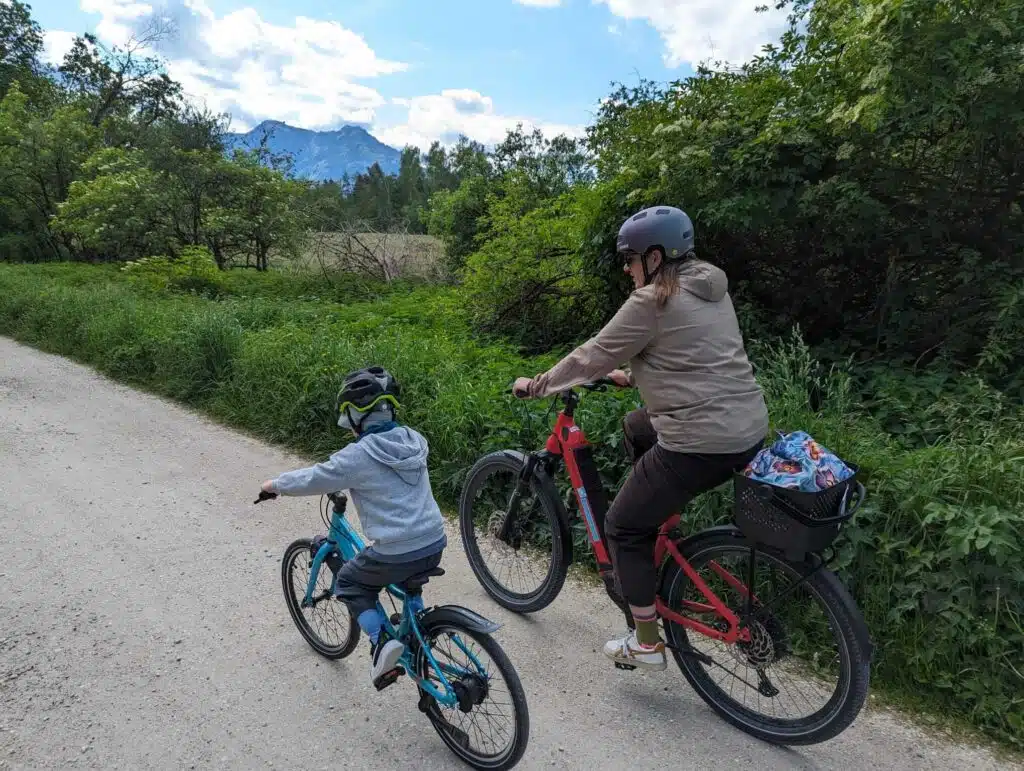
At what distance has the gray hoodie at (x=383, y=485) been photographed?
2.46m

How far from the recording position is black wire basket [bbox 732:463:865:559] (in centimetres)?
228

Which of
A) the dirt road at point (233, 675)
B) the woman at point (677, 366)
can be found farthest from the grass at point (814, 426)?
the woman at point (677, 366)

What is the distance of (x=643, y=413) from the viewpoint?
Answer: 10.1 feet

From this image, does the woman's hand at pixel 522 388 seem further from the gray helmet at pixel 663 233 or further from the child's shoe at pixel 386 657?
the child's shoe at pixel 386 657

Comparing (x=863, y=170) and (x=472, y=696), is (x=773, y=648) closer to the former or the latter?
(x=472, y=696)

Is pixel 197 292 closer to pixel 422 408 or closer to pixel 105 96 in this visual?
pixel 422 408

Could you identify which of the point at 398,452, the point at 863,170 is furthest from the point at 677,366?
the point at 863,170

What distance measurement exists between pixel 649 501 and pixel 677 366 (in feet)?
1.96

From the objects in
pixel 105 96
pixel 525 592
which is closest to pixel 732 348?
pixel 525 592

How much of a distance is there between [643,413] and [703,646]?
1.17m

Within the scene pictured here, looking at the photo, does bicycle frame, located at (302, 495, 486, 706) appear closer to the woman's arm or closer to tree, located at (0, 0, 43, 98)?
the woman's arm

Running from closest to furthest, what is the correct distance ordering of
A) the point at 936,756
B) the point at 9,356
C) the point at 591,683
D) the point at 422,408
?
the point at 936,756
the point at 591,683
the point at 422,408
the point at 9,356

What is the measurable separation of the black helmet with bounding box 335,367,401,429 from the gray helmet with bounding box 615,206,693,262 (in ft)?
3.92

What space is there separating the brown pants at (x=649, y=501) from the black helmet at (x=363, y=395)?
1106 millimetres
